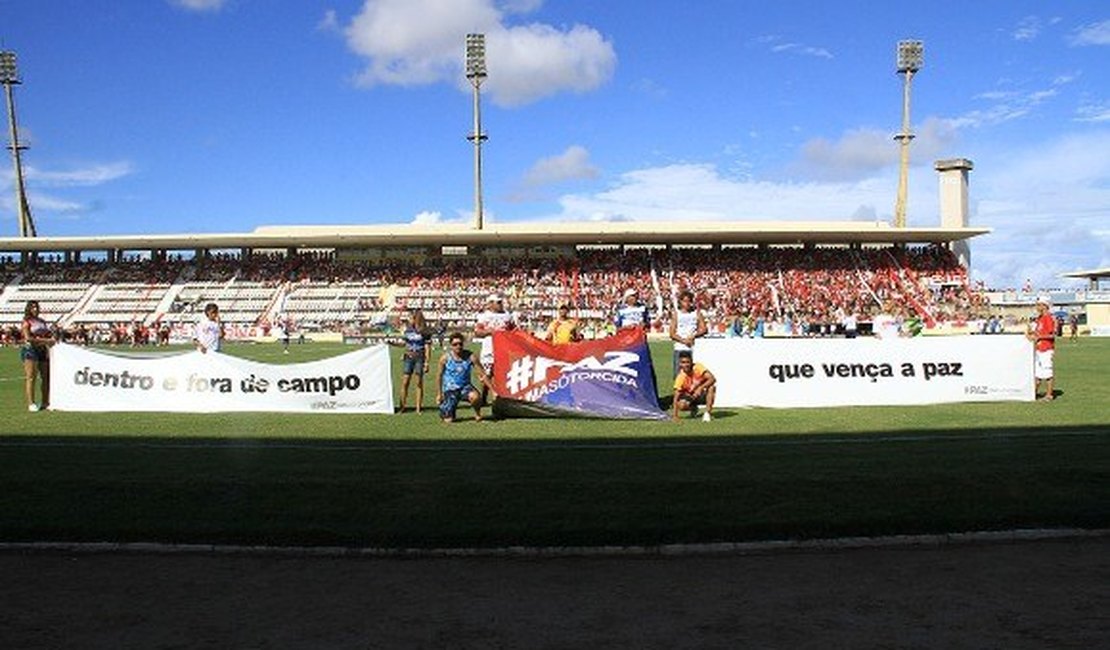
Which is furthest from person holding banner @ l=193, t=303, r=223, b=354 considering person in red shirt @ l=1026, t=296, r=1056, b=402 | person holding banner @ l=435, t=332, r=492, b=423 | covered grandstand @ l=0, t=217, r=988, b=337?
covered grandstand @ l=0, t=217, r=988, b=337

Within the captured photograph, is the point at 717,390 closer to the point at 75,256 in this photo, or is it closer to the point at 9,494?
the point at 9,494

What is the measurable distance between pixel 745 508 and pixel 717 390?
8.39 m

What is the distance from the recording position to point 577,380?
14648mm

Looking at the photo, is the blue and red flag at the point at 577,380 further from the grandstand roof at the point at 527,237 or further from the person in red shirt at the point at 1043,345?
the grandstand roof at the point at 527,237

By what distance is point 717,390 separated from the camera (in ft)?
52.0

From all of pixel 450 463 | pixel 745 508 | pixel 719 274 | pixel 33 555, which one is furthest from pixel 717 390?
pixel 719 274

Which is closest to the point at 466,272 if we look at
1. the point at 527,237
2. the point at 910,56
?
the point at 527,237

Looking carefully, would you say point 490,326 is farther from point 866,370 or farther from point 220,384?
point 866,370

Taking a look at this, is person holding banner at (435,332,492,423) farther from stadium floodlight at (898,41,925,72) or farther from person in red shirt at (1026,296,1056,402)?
stadium floodlight at (898,41,925,72)

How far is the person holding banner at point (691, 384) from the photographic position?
14.4 metres

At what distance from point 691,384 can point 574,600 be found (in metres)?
9.44

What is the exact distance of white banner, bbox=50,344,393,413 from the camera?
15.4 metres

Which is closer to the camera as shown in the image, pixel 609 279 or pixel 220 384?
pixel 220 384

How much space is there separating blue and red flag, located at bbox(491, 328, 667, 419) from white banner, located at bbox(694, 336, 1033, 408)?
5.16 feet
